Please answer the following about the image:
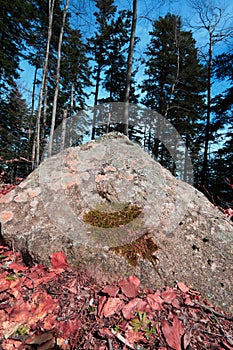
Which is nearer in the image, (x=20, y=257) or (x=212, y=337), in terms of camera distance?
(x=212, y=337)

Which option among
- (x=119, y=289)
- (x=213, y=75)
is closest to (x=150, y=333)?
(x=119, y=289)

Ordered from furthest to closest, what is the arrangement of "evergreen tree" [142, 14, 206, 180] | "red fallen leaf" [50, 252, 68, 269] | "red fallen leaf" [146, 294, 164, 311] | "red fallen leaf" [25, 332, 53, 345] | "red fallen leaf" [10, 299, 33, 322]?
"evergreen tree" [142, 14, 206, 180]
"red fallen leaf" [50, 252, 68, 269]
"red fallen leaf" [146, 294, 164, 311]
"red fallen leaf" [10, 299, 33, 322]
"red fallen leaf" [25, 332, 53, 345]

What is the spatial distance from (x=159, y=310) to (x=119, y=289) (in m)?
0.34

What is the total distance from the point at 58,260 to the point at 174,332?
3.52 ft

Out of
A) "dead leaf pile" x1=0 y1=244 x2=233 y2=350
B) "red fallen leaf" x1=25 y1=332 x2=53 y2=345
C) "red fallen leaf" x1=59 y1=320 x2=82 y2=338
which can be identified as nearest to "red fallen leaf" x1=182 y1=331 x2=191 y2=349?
"dead leaf pile" x1=0 y1=244 x2=233 y2=350

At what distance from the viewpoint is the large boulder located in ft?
5.04

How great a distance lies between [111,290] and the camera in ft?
4.48

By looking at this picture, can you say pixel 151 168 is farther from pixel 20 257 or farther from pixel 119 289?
pixel 20 257

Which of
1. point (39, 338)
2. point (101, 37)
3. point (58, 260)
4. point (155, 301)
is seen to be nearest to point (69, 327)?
point (39, 338)

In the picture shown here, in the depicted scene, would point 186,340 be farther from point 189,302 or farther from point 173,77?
point 173,77

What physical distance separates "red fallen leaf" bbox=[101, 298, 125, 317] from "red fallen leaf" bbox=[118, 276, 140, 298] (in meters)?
0.09

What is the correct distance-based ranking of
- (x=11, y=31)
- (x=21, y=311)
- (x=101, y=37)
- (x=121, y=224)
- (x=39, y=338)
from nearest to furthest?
(x=39, y=338) < (x=21, y=311) < (x=121, y=224) < (x=11, y=31) < (x=101, y=37)

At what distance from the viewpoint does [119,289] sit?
1393 millimetres

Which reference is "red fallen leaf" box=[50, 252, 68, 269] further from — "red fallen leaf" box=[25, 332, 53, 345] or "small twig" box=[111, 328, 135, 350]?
"small twig" box=[111, 328, 135, 350]
